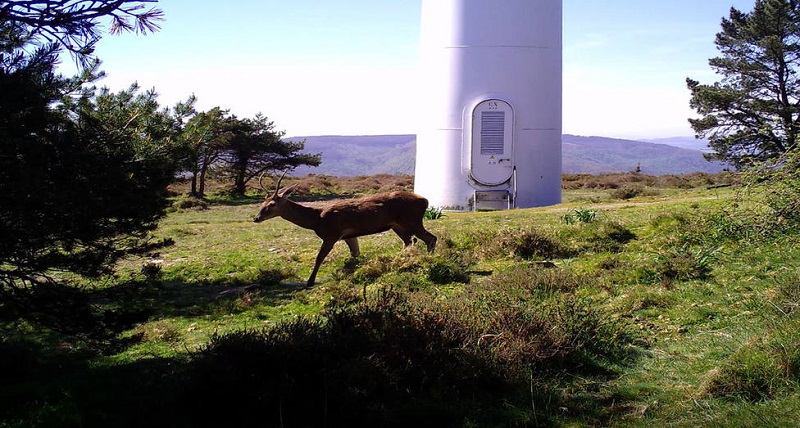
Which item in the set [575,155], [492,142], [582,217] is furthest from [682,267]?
[575,155]

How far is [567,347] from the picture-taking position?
20.9ft

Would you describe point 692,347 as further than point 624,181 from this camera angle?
No

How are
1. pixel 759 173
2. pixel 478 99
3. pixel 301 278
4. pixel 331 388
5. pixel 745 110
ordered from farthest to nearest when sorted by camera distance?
pixel 745 110
pixel 478 99
pixel 301 278
pixel 759 173
pixel 331 388

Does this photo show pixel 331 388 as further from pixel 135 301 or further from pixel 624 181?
pixel 624 181

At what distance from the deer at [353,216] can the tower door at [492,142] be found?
35.0 ft

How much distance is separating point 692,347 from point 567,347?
1.18 metres

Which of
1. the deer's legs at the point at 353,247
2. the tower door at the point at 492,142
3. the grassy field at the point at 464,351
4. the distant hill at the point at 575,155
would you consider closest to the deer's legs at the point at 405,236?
the deer's legs at the point at 353,247

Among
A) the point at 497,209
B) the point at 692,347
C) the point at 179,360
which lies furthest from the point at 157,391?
the point at 497,209

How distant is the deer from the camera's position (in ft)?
37.7

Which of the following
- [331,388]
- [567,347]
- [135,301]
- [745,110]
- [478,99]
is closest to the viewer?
[331,388]

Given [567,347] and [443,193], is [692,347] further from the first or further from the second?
[443,193]

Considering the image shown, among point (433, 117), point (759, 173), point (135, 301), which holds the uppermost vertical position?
point (433, 117)

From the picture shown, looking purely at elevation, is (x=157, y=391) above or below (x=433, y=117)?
below

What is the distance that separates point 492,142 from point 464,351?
16.9 meters
